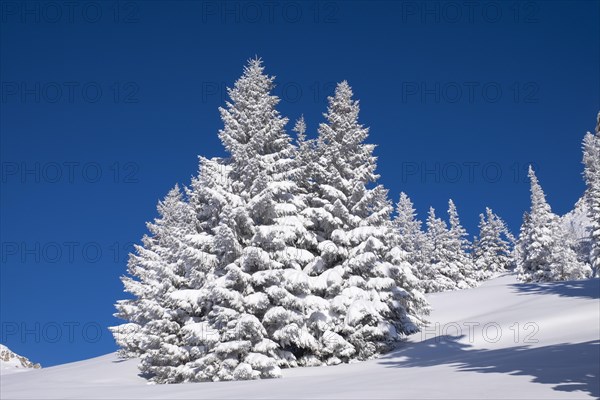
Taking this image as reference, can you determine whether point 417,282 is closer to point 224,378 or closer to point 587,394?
point 224,378

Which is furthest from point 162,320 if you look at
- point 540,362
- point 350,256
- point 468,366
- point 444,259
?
point 444,259

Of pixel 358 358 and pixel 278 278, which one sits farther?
pixel 358 358

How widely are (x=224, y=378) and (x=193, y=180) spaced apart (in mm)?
10681

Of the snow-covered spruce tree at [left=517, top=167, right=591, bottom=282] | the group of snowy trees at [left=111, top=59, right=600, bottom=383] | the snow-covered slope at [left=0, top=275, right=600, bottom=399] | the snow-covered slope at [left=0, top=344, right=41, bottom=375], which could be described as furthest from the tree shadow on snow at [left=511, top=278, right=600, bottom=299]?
the snow-covered slope at [left=0, top=344, right=41, bottom=375]

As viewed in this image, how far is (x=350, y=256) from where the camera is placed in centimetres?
2264

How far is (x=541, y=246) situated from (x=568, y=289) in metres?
24.6

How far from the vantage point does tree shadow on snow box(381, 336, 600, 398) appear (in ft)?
33.4

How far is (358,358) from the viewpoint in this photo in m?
21.0

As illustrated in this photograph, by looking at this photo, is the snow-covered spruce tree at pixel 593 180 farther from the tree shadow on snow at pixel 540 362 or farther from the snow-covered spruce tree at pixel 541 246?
the tree shadow on snow at pixel 540 362

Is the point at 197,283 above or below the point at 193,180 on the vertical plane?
below

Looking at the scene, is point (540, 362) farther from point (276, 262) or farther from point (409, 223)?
point (409, 223)

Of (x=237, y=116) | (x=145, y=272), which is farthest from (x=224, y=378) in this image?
(x=145, y=272)

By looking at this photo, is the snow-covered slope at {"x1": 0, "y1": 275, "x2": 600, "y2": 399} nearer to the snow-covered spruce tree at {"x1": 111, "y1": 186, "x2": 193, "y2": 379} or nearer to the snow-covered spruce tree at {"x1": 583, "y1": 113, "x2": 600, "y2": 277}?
the snow-covered spruce tree at {"x1": 111, "y1": 186, "x2": 193, "y2": 379}

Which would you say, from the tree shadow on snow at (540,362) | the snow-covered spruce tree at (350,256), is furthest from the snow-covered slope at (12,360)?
the tree shadow on snow at (540,362)
